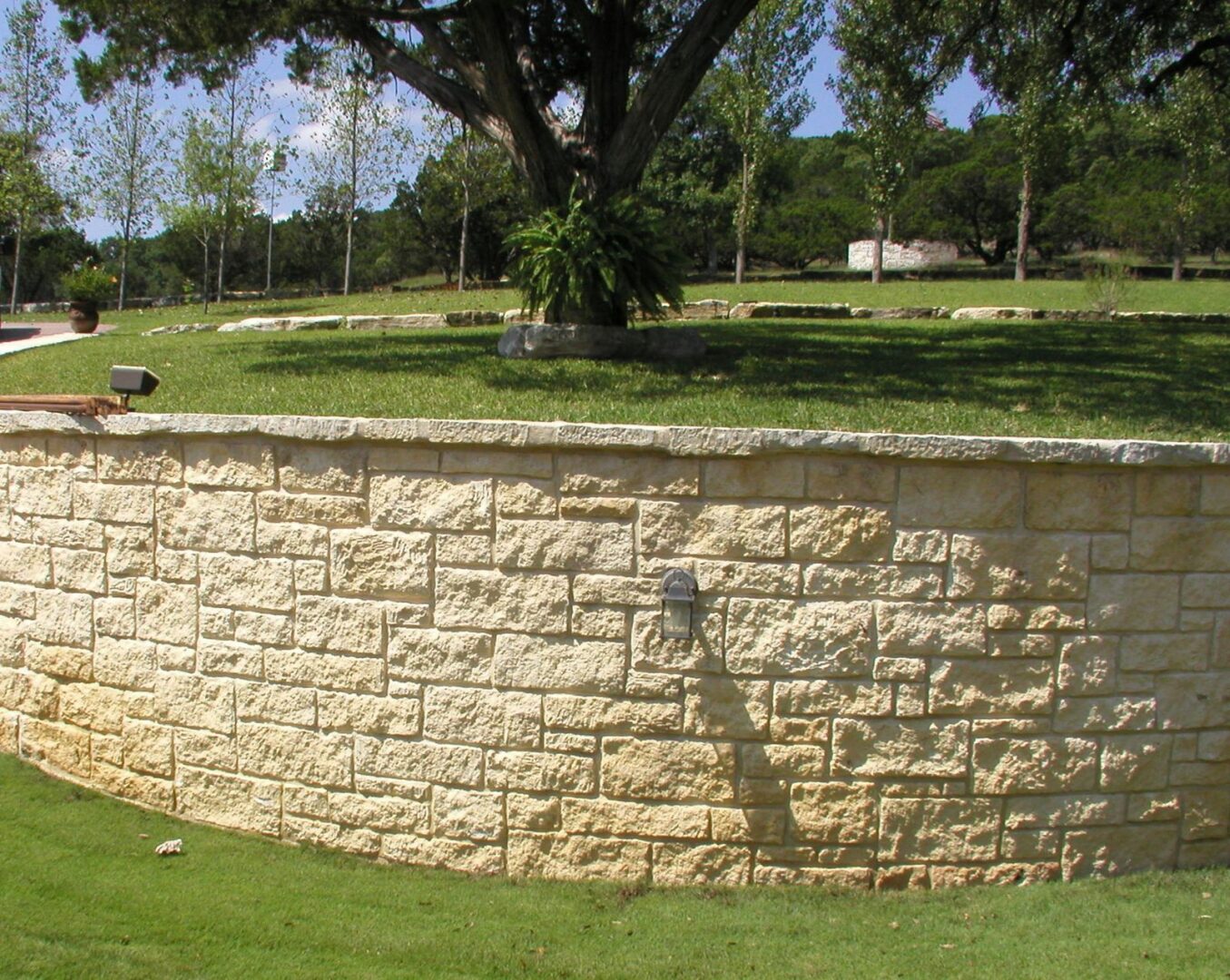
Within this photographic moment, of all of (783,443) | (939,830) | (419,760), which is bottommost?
(939,830)

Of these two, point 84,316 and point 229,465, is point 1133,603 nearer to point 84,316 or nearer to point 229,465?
point 229,465

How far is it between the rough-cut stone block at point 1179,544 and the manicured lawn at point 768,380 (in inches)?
57.8

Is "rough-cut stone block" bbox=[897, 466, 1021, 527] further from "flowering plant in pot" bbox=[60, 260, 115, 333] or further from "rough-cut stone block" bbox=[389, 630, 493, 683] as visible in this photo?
"flowering plant in pot" bbox=[60, 260, 115, 333]

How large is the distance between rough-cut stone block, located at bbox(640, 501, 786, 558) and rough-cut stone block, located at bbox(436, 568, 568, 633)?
1.70 feet

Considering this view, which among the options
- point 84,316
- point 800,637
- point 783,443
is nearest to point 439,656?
point 800,637

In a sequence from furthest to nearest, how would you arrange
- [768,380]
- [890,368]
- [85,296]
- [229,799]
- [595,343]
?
[85,296], [595,343], [890,368], [768,380], [229,799]

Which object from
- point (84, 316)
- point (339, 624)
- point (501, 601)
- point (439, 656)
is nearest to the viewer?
point (501, 601)

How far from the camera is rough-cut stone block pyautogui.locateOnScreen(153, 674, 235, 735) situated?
6277 millimetres

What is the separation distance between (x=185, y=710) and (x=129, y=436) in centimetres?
150

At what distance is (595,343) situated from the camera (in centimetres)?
1085

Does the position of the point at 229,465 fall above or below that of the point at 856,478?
below

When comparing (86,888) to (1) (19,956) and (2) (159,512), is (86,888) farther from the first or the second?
(2) (159,512)

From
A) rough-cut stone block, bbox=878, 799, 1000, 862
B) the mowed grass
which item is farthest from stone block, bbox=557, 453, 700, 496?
the mowed grass

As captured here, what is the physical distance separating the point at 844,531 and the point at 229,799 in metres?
3.54
